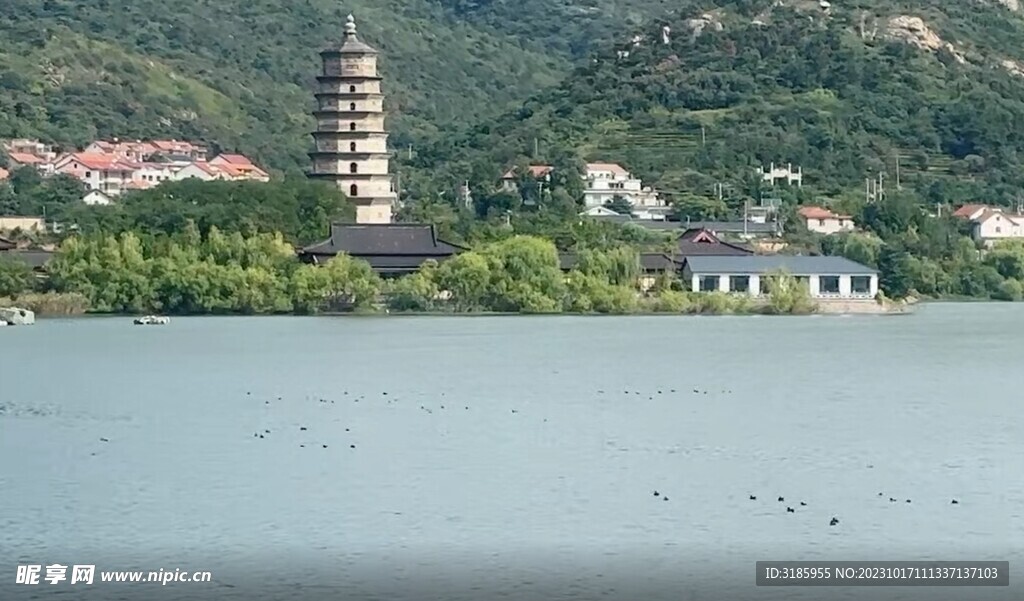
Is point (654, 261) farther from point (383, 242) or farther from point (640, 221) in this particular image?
point (640, 221)

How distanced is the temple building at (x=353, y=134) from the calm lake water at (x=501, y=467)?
21.5 meters

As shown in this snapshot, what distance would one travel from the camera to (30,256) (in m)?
55.1

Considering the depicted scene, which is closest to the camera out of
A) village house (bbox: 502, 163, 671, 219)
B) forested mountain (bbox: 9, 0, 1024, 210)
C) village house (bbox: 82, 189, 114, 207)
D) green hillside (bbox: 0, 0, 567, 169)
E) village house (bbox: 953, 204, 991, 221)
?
village house (bbox: 953, 204, 991, 221)

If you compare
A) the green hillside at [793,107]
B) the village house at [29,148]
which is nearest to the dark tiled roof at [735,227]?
the green hillside at [793,107]

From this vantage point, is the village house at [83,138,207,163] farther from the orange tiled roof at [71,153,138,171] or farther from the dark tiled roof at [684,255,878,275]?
the dark tiled roof at [684,255,878,275]

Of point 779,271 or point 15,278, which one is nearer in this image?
point 15,278

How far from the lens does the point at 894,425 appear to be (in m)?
26.8

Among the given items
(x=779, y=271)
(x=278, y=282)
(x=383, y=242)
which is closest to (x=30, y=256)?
(x=278, y=282)

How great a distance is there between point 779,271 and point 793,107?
2825 cm

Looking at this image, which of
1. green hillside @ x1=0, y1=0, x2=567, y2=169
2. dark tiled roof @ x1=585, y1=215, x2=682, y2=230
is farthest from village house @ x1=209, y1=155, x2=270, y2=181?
dark tiled roof @ x1=585, y1=215, x2=682, y2=230

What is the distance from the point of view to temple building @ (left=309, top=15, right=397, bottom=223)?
2420 inches

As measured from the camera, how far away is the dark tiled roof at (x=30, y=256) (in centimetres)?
5378

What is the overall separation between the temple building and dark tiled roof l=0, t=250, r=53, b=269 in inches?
339

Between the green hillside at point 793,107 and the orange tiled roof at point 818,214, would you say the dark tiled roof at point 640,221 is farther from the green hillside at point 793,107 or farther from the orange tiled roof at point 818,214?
the green hillside at point 793,107
